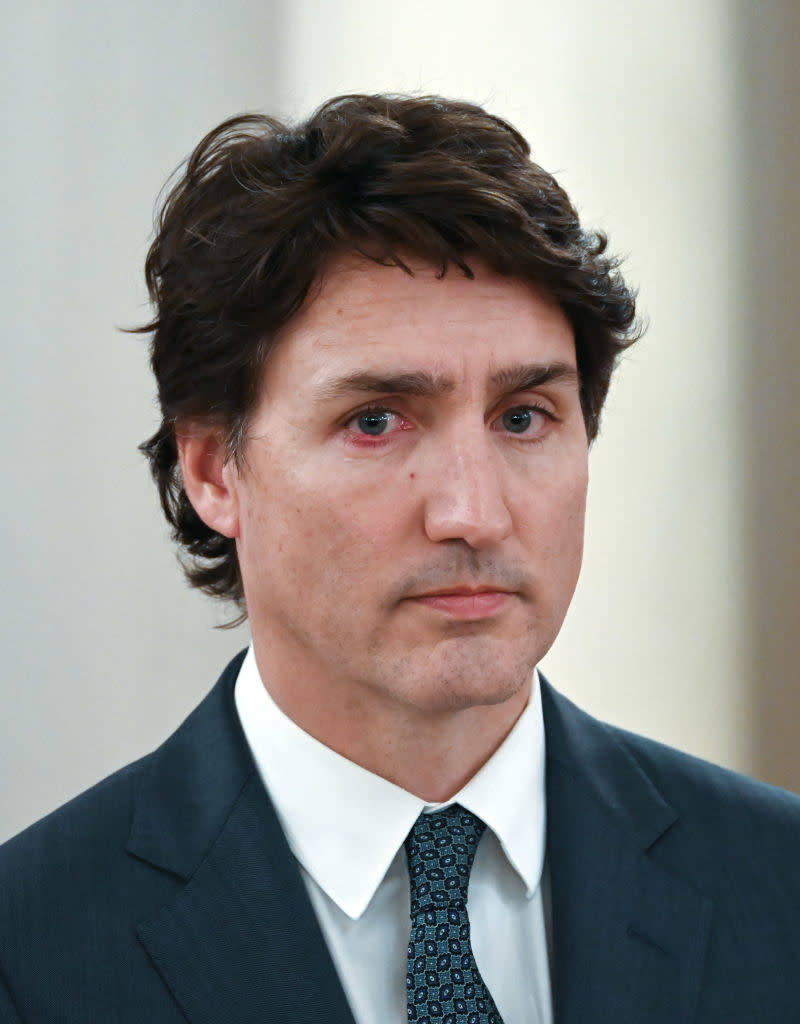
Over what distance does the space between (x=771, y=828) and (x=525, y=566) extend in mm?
522

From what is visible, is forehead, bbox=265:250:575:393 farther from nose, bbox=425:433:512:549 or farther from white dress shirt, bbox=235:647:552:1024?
white dress shirt, bbox=235:647:552:1024

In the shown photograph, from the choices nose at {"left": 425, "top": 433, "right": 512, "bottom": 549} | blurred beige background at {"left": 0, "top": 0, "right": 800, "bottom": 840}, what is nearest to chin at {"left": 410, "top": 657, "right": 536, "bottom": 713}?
nose at {"left": 425, "top": 433, "right": 512, "bottom": 549}

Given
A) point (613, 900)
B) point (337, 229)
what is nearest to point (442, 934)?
point (613, 900)

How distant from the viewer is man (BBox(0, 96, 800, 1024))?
1.51m

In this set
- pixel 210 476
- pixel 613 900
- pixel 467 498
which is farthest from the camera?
pixel 210 476

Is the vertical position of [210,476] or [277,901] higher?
[210,476]

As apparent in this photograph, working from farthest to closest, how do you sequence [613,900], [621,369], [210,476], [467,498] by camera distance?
1. [621,369]
2. [210,476]
3. [613,900]
4. [467,498]

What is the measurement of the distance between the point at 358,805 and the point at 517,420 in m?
0.50

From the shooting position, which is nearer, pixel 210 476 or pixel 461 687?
pixel 461 687

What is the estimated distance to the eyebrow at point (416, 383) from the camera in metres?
1.54

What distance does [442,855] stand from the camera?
5.17 feet

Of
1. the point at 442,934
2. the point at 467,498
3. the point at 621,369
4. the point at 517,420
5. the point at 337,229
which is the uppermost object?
the point at 621,369

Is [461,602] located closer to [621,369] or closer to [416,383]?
[416,383]

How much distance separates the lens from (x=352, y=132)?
164 cm
